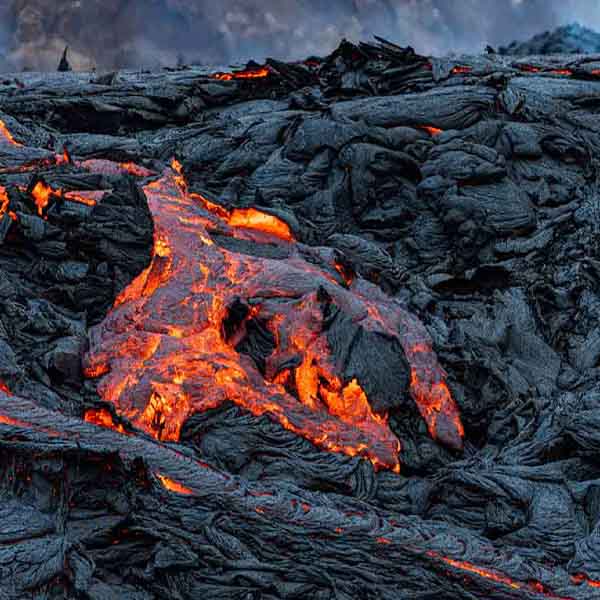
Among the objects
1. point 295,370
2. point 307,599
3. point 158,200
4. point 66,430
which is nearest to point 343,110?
point 158,200

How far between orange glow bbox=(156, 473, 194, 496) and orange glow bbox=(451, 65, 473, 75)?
16.3 m

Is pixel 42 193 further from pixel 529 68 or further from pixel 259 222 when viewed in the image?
pixel 529 68

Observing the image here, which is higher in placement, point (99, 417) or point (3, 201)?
point (3, 201)

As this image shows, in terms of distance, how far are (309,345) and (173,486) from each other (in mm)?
3495

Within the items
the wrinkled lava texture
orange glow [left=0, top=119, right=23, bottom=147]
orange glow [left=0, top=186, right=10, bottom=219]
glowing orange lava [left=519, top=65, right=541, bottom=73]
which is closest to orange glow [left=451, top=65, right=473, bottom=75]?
the wrinkled lava texture

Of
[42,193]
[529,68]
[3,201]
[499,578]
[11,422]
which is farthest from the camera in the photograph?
[529,68]

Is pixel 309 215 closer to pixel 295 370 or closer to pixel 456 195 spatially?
pixel 456 195

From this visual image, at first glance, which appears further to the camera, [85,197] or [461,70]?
[461,70]

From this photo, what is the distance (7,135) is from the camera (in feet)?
53.3

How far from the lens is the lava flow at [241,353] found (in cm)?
967

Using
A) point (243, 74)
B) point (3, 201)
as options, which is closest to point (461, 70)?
point (243, 74)

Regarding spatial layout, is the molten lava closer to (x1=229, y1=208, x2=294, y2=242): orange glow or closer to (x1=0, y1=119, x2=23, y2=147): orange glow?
(x1=0, y1=119, x2=23, y2=147): orange glow

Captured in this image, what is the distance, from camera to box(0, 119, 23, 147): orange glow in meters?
15.9

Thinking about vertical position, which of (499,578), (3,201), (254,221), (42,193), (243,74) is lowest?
(499,578)
